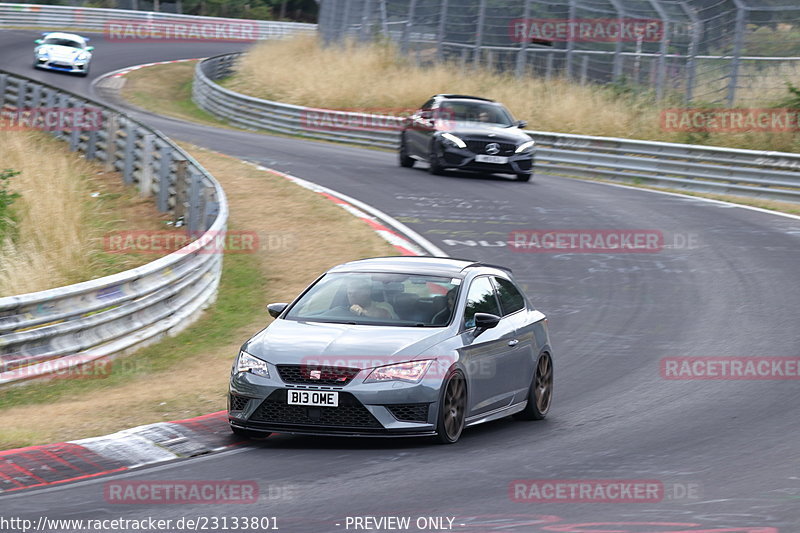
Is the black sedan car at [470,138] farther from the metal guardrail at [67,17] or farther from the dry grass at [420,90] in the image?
the metal guardrail at [67,17]

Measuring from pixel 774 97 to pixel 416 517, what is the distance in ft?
85.6

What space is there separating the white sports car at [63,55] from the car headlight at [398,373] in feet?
143

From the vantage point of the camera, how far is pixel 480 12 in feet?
130

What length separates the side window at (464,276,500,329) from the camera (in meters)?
10.1

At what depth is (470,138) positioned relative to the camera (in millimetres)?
26109

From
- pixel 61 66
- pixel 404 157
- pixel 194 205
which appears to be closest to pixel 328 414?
pixel 194 205

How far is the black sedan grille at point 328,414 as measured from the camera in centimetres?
897

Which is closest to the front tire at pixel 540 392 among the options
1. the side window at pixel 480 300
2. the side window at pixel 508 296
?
the side window at pixel 508 296

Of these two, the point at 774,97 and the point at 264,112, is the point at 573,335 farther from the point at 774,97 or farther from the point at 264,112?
the point at 264,112

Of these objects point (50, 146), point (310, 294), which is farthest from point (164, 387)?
point (50, 146)

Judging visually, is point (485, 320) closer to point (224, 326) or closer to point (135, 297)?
point (135, 297)

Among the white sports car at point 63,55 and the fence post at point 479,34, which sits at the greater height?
the fence post at point 479,34

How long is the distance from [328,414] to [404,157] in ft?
66.1

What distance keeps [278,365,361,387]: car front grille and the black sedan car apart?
17.4 m
